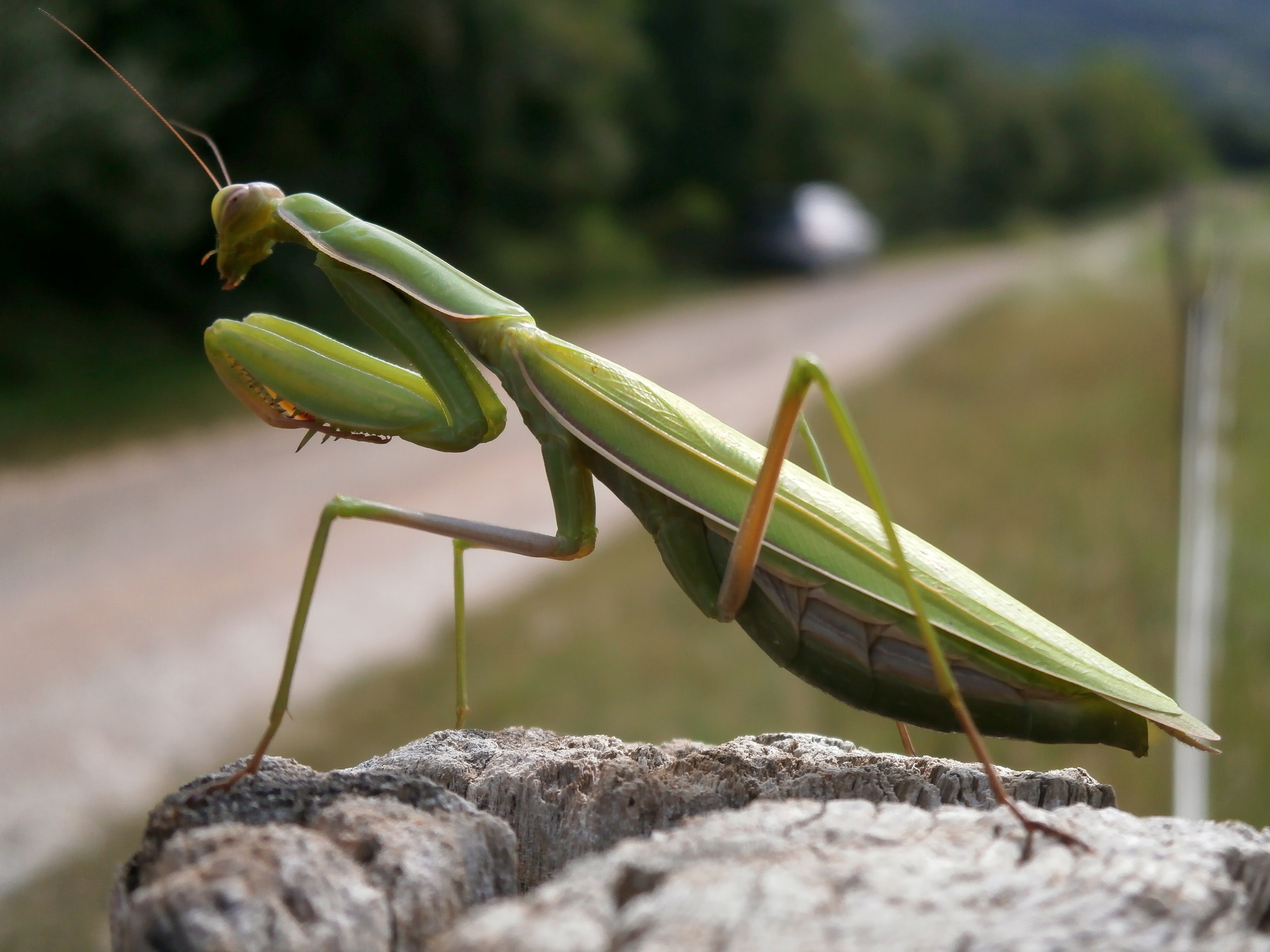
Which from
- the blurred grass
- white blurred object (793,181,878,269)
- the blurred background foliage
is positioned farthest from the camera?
white blurred object (793,181,878,269)

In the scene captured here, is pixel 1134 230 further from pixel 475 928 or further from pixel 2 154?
pixel 475 928

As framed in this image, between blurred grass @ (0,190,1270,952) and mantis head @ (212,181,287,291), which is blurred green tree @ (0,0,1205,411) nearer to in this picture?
blurred grass @ (0,190,1270,952)

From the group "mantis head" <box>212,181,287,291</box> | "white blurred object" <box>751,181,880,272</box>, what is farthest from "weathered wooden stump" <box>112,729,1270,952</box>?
"white blurred object" <box>751,181,880,272</box>

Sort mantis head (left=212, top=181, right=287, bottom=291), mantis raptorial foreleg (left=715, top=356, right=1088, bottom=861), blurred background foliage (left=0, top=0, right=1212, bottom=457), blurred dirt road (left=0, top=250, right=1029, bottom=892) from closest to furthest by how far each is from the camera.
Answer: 1. mantis raptorial foreleg (left=715, top=356, right=1088, bottom=861)
2. mantis head (left=212, top=181, right=287, bottom=291)
3. blurred dirt road (left=0, top=250, right=1029, bottom=892)
4. blurred background foliage (left=0, top=0, right=1212, bottom=457)

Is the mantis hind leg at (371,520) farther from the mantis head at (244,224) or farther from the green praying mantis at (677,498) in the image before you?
the mantis head at (244,224)

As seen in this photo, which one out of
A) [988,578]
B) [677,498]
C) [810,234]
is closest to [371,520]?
[677,498]

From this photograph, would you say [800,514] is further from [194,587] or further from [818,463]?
[194,587]
